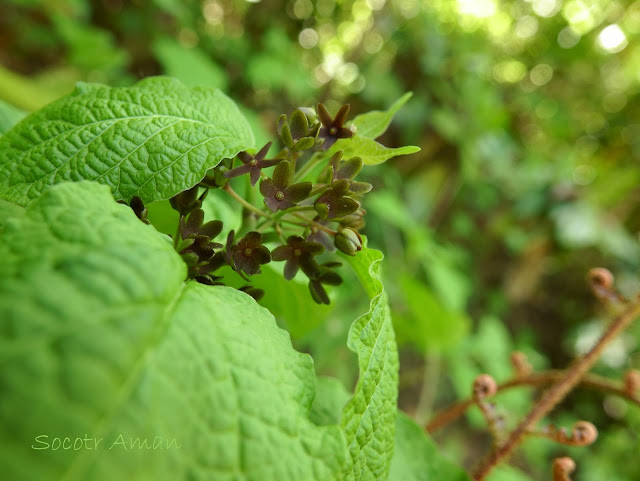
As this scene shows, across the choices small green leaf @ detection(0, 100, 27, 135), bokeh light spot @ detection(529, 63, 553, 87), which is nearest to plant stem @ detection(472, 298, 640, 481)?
small green leaf @ detection(0, 100, 27, 135)

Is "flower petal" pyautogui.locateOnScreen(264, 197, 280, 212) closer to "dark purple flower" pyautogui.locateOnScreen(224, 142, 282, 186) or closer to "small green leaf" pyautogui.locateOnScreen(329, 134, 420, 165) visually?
"dark purple flower" pyautogui.locateOnScreen(224, 142, 282, 186)

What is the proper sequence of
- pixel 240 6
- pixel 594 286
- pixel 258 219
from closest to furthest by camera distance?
pixel 258 219 → pixel 594 286 → pixel 240 6

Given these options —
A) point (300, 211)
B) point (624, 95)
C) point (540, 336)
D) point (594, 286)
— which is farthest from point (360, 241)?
point (624, 95)

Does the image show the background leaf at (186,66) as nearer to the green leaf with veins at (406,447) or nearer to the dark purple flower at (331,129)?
the dark purple flower at (331,129)

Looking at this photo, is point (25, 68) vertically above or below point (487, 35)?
below

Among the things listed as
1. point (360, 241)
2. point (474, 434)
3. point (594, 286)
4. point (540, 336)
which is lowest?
point (474, 434)

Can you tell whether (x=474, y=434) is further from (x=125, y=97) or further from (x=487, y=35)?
(x=487, y=35)

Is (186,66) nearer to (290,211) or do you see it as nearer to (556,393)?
(290,211)

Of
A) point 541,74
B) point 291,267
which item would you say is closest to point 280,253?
point 291,267
